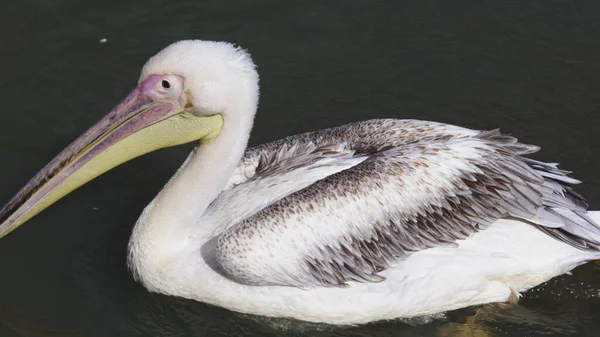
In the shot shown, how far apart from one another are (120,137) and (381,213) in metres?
1.55

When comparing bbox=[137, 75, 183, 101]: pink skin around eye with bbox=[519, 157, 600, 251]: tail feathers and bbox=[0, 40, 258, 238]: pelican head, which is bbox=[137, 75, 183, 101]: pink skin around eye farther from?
bbox=[519, 157, 600, 251]: tail feathers

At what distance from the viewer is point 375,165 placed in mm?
5316

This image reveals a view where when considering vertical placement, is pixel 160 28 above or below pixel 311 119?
above

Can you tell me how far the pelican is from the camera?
520 centimetres

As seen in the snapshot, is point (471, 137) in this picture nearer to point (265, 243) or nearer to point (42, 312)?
point (265, 243)

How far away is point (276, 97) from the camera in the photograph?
24.6ft

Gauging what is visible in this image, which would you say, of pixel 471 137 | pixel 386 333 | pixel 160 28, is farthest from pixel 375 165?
pixel 160 28

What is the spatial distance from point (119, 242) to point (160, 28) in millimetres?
2572

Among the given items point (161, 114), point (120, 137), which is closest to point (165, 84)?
point (161, 114)

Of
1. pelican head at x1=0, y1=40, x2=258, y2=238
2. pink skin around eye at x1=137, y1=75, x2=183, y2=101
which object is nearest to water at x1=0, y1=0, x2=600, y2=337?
pelican head at x1=0, y1=40, x2=258, y2=238

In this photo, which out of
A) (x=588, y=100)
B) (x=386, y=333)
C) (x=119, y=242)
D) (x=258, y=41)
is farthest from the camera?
(x=258, y=41)

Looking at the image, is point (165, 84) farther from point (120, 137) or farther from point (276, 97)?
point (276, 97)

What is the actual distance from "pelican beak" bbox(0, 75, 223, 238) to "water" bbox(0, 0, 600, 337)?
2.77 ft

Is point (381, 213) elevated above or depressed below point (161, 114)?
below
